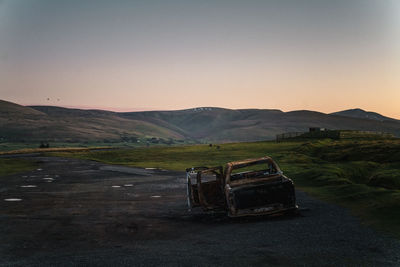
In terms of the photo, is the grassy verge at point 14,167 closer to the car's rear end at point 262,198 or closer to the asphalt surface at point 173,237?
the asphalt surface at point 173,237

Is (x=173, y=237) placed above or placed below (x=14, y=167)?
above

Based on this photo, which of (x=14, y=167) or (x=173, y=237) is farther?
(x=14, y=167)

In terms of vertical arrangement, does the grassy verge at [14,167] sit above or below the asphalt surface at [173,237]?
below

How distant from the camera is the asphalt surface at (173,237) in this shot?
8.55 m

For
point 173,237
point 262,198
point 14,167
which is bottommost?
point 14,167

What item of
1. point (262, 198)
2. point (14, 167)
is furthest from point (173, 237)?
point (14, 167)

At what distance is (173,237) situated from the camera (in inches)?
435

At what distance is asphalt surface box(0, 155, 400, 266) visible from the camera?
855 centimetres

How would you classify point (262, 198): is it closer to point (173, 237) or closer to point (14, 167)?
point (173, 237)

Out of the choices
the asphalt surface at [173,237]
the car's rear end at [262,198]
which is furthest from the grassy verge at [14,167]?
the car's rear end at [262,198]

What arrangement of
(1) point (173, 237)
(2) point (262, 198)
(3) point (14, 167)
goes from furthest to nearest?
(3) point (14, 167)
(2) point (262, 198)
(1) point (173, 237)

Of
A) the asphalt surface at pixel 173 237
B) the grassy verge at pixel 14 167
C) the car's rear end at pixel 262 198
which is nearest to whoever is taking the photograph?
the asphalt surface at pixel 173 237

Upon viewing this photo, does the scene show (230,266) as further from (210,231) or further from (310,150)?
(310,150)

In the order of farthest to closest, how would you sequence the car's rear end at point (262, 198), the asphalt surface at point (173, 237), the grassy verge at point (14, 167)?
the grassy verge at point (14, 167)
the car's rear end at point (262, 198)
the asphalt surface at point (173, 237)
